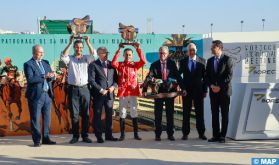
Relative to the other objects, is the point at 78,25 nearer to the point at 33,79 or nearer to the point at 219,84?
the point at 33,79

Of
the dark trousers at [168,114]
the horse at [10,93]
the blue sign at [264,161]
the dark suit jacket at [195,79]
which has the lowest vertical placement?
the blue sign at [264,161]

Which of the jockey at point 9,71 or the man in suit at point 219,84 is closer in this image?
the man in suit at point 219,84

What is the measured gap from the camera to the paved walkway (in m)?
5.73

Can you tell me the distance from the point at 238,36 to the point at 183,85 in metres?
16.6

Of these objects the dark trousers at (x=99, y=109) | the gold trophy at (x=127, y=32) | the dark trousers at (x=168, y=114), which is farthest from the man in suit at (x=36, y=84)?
the dark trousers at (x=168, y=114)

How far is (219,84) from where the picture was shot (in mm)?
7121

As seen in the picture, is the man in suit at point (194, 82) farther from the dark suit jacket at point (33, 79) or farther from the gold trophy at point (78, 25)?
the dark suit jacket at point (33, 79)

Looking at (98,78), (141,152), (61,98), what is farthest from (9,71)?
(141,152)

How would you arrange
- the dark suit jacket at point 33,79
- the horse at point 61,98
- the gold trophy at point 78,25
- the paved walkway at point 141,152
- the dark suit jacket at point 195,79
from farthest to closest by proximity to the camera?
the horse at point 61,98 → the gold trophy at point 78,25 → the dark suit jacket at point 195,79 → the dark suit jacket at point 33,79 → the paved walkway at point 141,152

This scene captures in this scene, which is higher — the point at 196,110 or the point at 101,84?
the point at 101,84

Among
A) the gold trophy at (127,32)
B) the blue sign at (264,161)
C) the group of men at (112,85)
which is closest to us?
the blue sign at (264,161)

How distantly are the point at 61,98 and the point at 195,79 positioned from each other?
8.85 ft

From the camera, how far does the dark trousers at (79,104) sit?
707 centimetres

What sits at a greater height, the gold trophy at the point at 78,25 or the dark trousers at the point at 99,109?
the gold trophy at the point at 78,25
